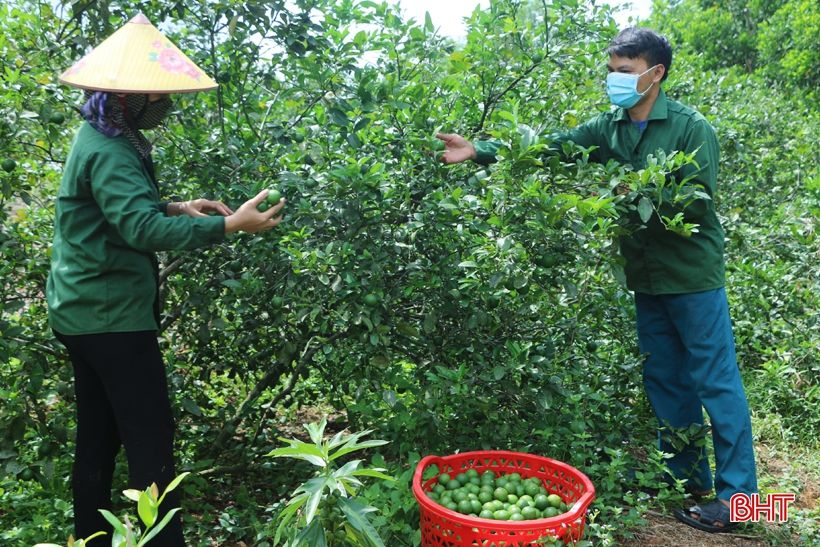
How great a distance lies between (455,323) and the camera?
307 centimetres

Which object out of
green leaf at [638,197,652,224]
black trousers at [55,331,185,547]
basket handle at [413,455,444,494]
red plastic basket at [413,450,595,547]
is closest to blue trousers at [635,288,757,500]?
green leaf at [638,197,652,224]

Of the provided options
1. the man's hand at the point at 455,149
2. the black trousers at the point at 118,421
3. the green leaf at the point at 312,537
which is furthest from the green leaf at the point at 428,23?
the green leaf at the point at 312,537

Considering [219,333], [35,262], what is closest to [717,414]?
[219,333]

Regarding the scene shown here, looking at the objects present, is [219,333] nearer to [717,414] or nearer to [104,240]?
[104,240]

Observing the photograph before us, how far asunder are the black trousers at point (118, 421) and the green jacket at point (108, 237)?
73 millimetres

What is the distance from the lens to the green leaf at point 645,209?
260cm

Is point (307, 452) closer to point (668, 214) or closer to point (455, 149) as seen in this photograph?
point (455, 149)

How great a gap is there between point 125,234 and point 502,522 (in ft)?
4.45

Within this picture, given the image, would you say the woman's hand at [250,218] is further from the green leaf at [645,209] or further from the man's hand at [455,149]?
the green leaf at [645,209]

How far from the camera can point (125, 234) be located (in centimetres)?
221

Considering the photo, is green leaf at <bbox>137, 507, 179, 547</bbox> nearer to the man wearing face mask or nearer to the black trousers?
the black trousers

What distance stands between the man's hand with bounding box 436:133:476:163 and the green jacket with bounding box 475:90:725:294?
0.04m

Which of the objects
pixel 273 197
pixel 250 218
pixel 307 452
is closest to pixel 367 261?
pixel 273 197

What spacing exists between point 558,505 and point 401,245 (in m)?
1.03
